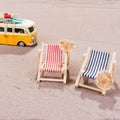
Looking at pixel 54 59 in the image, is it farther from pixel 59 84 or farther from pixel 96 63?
pixel 96 63

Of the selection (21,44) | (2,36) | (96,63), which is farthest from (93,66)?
(2,36)

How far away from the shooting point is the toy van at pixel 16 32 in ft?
19.0

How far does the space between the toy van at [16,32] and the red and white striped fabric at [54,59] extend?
4.00 feet

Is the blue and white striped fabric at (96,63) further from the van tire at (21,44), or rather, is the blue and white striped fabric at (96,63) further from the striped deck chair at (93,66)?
the van tire at (21,44)

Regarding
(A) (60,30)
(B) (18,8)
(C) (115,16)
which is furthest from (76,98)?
(B) (18,8)

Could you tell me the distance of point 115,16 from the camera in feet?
28.2

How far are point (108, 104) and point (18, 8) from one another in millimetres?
6262

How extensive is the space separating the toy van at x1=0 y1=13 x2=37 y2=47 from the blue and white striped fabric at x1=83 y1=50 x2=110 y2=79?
71.5 inches

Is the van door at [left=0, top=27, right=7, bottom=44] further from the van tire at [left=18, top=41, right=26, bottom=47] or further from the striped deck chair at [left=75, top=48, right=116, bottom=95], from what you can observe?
the striped deck chair at [left=75, top=48, right=116, bottom=95]

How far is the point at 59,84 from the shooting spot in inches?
176

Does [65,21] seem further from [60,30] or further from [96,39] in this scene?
[96,39]

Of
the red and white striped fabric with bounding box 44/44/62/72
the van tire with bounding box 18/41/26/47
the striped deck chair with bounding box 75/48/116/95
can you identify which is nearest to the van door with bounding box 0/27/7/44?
the van tire with bounding box 18/41/26/47

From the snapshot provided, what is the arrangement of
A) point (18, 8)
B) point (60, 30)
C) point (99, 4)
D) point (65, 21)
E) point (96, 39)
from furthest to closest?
point (99, 4), point (18, 8), point (65, 21), point (60, 30), point (96, 39)

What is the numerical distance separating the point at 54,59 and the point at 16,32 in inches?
59.7
